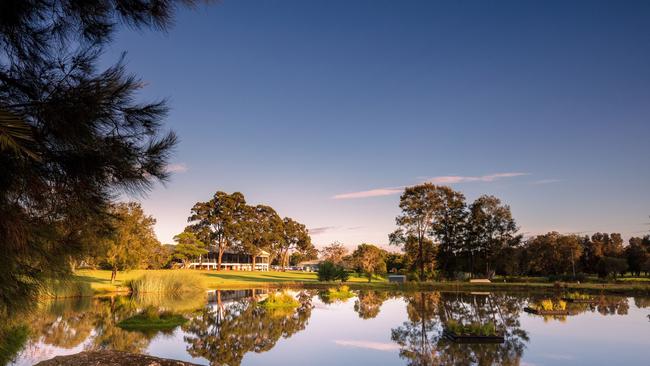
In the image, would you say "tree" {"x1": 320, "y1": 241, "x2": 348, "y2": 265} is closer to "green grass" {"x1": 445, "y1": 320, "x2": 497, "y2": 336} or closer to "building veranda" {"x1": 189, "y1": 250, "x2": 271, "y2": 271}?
"building veranda" {"x1": 189, "y1": 250, "x2": 271, "y2": 271}

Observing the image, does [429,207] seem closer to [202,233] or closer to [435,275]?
[435,275]

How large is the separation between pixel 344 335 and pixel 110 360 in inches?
412

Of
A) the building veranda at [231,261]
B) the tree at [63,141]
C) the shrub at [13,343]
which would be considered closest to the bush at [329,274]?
the building veranda at [231,261]

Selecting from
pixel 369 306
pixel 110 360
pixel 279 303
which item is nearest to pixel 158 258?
pixel 279 303

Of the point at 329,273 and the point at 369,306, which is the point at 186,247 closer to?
the point at 329,273

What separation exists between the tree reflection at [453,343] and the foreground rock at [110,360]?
23.2 ft

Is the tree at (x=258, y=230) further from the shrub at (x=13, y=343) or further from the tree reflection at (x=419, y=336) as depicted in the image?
the shrub at (x=13, y=343)

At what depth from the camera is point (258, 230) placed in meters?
72.4

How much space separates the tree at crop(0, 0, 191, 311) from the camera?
11.7ft

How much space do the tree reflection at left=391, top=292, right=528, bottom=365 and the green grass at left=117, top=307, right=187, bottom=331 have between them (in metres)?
8.26

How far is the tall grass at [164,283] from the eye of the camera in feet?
97.1

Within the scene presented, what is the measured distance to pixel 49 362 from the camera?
277 inches

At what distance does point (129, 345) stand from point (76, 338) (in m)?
2.31

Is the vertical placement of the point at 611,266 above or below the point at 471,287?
above
